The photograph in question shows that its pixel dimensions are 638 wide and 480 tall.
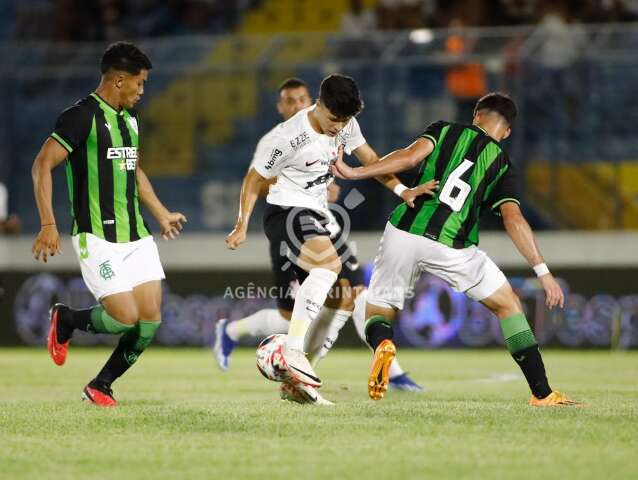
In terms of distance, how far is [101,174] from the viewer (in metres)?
7.38

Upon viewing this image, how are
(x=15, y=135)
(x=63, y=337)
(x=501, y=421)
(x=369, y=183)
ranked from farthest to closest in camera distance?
(x=15, y=135) → (x=369, y=183) → (x=63, y=337) → (x=501, y=421)

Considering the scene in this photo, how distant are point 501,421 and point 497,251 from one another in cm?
946

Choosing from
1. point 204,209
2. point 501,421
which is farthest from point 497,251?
point 501,421

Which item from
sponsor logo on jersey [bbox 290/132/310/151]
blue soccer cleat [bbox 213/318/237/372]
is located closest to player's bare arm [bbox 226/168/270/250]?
sponsor logo on jersey [bbox 290/132/310/151]

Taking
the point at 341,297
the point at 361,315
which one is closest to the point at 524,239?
the point at 341,297

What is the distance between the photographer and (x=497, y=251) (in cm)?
1572

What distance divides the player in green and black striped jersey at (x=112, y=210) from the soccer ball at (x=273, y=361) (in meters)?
0.73

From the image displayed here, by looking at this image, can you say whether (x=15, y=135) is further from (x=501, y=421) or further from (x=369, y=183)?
(x=501, y=421)

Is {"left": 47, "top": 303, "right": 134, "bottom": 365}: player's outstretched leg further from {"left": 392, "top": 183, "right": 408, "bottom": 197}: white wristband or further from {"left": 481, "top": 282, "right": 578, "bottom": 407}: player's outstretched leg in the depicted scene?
{"left": 481, "top": 282, "right": 578, "bottom": 407}: player's outstretched leg

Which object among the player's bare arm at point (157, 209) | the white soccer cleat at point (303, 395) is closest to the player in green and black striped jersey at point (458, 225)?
the white soccer cleat at point (303, 395)

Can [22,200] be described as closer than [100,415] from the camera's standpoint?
No

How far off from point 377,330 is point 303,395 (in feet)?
2.06

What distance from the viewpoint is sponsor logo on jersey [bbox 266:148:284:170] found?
25.2 feet

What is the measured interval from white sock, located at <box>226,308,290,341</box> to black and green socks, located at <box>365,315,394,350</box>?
4.79 feet
